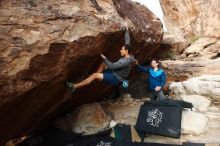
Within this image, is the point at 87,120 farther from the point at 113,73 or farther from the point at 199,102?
the point at 199,102

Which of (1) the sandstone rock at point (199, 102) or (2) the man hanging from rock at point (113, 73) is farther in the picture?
(1) the sandstone rock at point (199, 102)

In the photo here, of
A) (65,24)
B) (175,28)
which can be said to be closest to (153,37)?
(65,24)

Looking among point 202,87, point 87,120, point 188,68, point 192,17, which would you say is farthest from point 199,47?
point 87,120

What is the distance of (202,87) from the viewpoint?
1228 centimetres

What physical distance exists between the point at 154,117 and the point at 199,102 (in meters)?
2.58

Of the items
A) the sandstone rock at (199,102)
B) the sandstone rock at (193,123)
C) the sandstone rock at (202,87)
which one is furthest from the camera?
the sandstone rock at (202,87)

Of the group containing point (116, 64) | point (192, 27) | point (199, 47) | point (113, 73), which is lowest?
point (199, 47)

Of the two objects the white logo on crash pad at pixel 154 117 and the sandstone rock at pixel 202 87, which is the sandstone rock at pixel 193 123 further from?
the sandstone rock at pixel 202 87

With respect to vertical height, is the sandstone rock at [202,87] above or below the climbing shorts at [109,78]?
below

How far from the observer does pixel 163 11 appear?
80.5ft

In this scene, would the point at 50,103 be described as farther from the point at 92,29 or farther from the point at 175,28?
the point at 175,28

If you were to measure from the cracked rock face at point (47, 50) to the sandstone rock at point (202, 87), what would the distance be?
11.2 ft

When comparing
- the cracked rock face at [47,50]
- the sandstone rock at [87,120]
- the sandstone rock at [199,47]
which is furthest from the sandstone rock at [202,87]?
the sandstone rock at [199,47]

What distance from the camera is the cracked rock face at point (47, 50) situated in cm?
725
